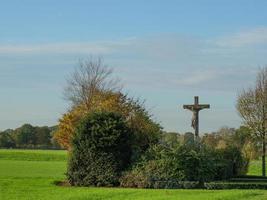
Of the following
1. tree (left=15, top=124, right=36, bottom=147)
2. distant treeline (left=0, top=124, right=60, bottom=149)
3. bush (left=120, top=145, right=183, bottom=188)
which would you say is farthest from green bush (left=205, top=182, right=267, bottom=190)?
tree (left=15, top=124, right=36, bottom=147)

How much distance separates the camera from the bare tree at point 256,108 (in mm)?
47844

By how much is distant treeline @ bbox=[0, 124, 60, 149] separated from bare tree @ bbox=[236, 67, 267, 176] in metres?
80.9

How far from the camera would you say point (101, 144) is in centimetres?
3275

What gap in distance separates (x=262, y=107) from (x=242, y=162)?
751 cm

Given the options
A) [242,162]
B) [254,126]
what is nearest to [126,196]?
[242,162]

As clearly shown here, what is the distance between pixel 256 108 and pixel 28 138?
281 feet

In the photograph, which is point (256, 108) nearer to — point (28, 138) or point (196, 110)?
point (196, 110)

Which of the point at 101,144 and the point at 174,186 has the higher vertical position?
the point at 101,144

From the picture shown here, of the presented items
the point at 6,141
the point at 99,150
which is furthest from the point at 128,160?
the point at 6,141

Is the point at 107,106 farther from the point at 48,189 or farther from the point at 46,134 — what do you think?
the point at 46,134

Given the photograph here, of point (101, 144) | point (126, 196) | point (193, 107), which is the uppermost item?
point (193, 107)

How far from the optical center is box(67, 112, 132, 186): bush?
3244cm

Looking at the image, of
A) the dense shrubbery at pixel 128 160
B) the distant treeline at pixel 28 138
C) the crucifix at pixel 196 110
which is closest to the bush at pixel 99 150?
the dense shrubbery at pixel 128 160

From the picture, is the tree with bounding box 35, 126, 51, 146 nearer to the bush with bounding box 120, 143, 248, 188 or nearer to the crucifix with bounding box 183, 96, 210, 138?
the crucifix with bounding box 183, 96, 210, 138
